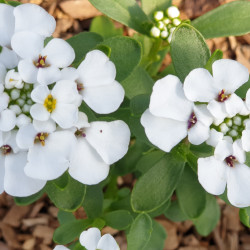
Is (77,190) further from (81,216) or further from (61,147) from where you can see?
(81,216)

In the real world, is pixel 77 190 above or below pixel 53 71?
below

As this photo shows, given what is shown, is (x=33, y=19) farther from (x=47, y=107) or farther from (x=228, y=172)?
(x=228, y=172)

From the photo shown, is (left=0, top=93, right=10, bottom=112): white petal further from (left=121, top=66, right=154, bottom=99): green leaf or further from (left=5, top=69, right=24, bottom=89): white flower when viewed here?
(left=121, top=66, right=154, bottom=99): green leaf

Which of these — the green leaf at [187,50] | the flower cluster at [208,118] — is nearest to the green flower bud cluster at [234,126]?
the flower cluster at [208,118]

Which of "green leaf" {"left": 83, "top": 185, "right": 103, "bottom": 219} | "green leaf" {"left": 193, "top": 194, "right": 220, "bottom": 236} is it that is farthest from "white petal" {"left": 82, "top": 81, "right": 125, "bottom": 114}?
"green leaf" {"left": 193, "top": 194, "right": 220, "bottom": 236}

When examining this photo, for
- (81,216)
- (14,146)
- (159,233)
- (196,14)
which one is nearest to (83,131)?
(14,146)
